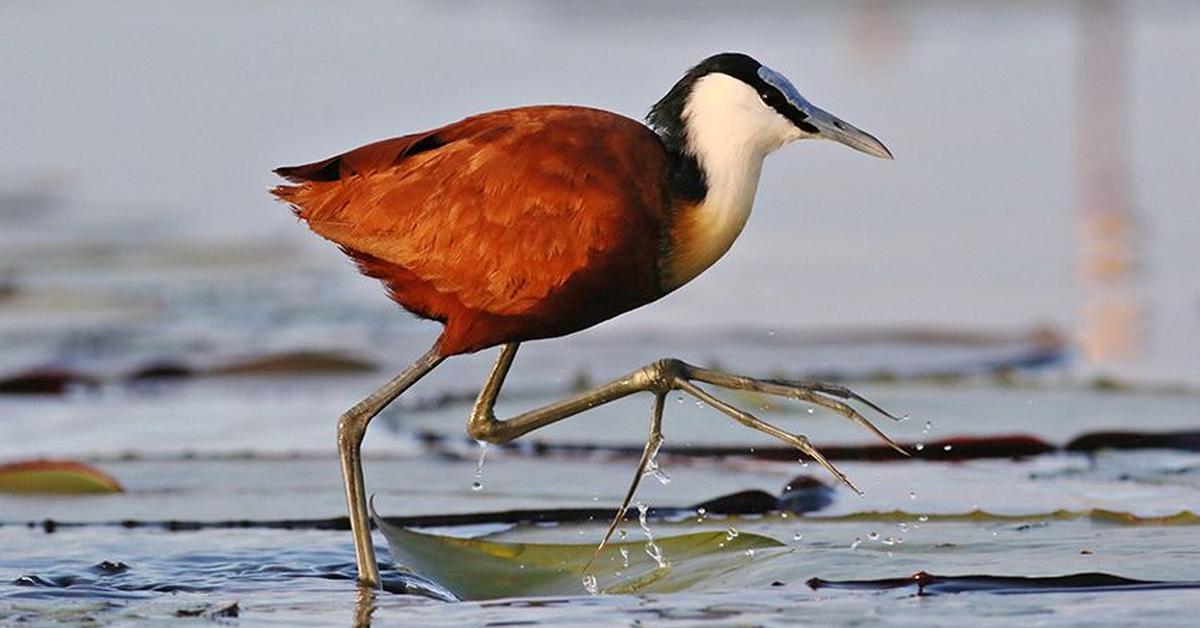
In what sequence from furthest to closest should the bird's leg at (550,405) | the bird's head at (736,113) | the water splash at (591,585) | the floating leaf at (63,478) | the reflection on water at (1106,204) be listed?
1. the reflection on water at (1106,204)
2. the floating leaf at (63,478)
3. the bird's leg at (550,405)
4. the bird's head at (736,113)
5. the water splash at (591,585)

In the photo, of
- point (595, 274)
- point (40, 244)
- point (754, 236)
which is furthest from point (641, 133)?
point (40, 244)

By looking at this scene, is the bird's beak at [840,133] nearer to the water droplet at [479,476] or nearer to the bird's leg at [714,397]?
the bird's leg at [714,397]

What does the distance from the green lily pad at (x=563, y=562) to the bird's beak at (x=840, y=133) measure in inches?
36.2

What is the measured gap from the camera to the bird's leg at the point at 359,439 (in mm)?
5480

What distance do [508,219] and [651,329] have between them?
427 cm

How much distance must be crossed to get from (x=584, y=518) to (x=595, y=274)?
2.85 feet

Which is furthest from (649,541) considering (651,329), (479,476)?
(651,329)

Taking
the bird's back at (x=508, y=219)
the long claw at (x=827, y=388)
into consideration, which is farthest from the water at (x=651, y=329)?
the bird's back at (x=508, y=219)

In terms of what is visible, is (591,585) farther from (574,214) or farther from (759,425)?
(574,214)

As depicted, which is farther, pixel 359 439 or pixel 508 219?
pixel 359 439

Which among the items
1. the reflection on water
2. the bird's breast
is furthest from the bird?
the reflection on water

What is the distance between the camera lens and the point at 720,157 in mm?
5324

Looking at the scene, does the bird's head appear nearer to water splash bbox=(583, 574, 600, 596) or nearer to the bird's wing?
the bird's wing

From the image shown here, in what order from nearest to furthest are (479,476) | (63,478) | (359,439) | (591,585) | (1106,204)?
(591,585)
(359,439)
(63,478)
(479,476)
(1106,204)
